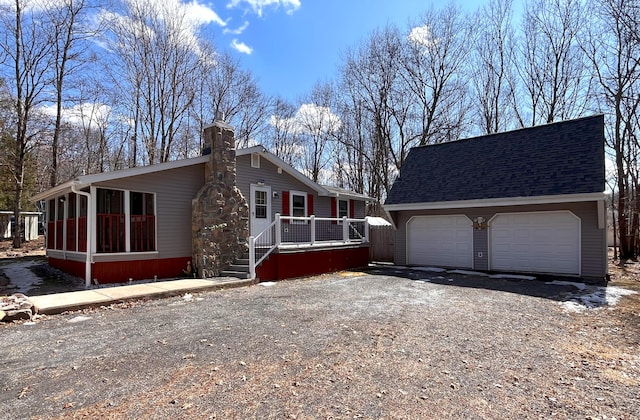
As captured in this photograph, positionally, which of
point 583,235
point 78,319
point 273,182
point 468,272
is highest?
point 273,182

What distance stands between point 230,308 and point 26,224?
2555 centimetres

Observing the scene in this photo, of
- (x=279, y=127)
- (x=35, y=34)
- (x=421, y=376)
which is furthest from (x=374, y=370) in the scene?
(x=279, y=127)

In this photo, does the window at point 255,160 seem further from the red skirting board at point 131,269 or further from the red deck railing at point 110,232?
the red deck railing at point 110,232

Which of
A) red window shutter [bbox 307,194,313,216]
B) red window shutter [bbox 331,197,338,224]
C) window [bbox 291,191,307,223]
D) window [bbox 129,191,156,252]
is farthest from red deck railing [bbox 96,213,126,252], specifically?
red window shutter [bbox 331,197,338,224]

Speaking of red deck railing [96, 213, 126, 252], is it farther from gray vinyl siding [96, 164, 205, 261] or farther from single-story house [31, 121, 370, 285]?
gray vinyl siding [96, 164, 205, 261]

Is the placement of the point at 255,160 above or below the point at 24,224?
above

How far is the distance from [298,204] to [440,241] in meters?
5.44

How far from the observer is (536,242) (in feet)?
37.6

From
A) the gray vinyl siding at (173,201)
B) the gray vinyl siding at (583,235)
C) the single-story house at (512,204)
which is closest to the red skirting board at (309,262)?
the single-story house at (512,204)

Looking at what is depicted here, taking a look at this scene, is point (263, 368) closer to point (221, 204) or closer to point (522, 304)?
point (522, 304)

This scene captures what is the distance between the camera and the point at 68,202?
1132cm

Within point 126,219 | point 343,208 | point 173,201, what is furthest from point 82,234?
point 343,208

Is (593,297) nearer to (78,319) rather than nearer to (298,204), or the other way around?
(298,204)

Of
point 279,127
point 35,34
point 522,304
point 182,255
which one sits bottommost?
point 522,304
